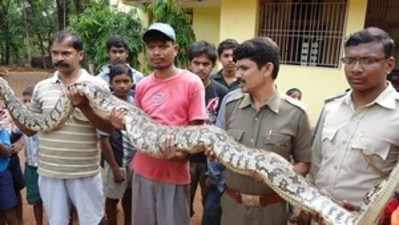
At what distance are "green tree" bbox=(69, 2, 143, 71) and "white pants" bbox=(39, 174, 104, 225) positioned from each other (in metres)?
8.48

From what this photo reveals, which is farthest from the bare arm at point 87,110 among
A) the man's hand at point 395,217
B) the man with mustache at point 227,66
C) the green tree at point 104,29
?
the green tree at point 104,29

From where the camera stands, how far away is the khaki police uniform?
2.94 meters

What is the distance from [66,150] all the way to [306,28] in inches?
311

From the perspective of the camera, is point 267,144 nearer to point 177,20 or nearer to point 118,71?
point 118,71

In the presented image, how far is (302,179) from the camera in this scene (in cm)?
265

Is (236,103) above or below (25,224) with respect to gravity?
above

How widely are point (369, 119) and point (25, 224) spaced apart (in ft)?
15.4

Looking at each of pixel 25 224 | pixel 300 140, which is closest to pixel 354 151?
pixel 300 140

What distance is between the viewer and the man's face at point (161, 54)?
3469 mm

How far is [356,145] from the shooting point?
2.61 m

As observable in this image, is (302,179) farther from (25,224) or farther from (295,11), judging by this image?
(295,11)

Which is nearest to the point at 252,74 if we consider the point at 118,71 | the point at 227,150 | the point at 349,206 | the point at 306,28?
the point at 227,150

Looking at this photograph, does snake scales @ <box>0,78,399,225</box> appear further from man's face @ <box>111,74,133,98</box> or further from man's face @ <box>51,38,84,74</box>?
man's face @ <box>111,74,133,98</box>

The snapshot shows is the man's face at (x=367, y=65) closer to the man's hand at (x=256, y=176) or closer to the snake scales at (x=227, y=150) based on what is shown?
the snake scales at (x=227, y=150)
